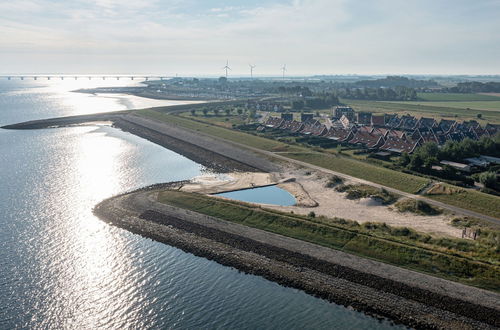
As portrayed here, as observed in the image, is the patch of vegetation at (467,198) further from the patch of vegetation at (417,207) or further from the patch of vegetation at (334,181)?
the patch of vegetation at (334,181)

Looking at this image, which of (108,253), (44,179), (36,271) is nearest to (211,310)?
(108,253)

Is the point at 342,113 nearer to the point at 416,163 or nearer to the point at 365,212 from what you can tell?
the point at 416,163

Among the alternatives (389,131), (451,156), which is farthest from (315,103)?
(451,156)

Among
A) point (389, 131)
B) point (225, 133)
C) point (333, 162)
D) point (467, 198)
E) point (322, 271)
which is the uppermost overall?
point (389, 131)

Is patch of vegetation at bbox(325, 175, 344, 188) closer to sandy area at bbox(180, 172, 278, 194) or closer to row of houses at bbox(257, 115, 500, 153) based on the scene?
sandy area at bbox(180, 172, 278, 194)

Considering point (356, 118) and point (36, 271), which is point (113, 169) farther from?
point (356, 118)

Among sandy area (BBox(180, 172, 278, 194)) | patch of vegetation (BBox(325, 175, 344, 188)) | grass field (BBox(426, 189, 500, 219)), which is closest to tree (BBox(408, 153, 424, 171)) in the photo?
grass field (BBox(426, 189, 500, 219))
